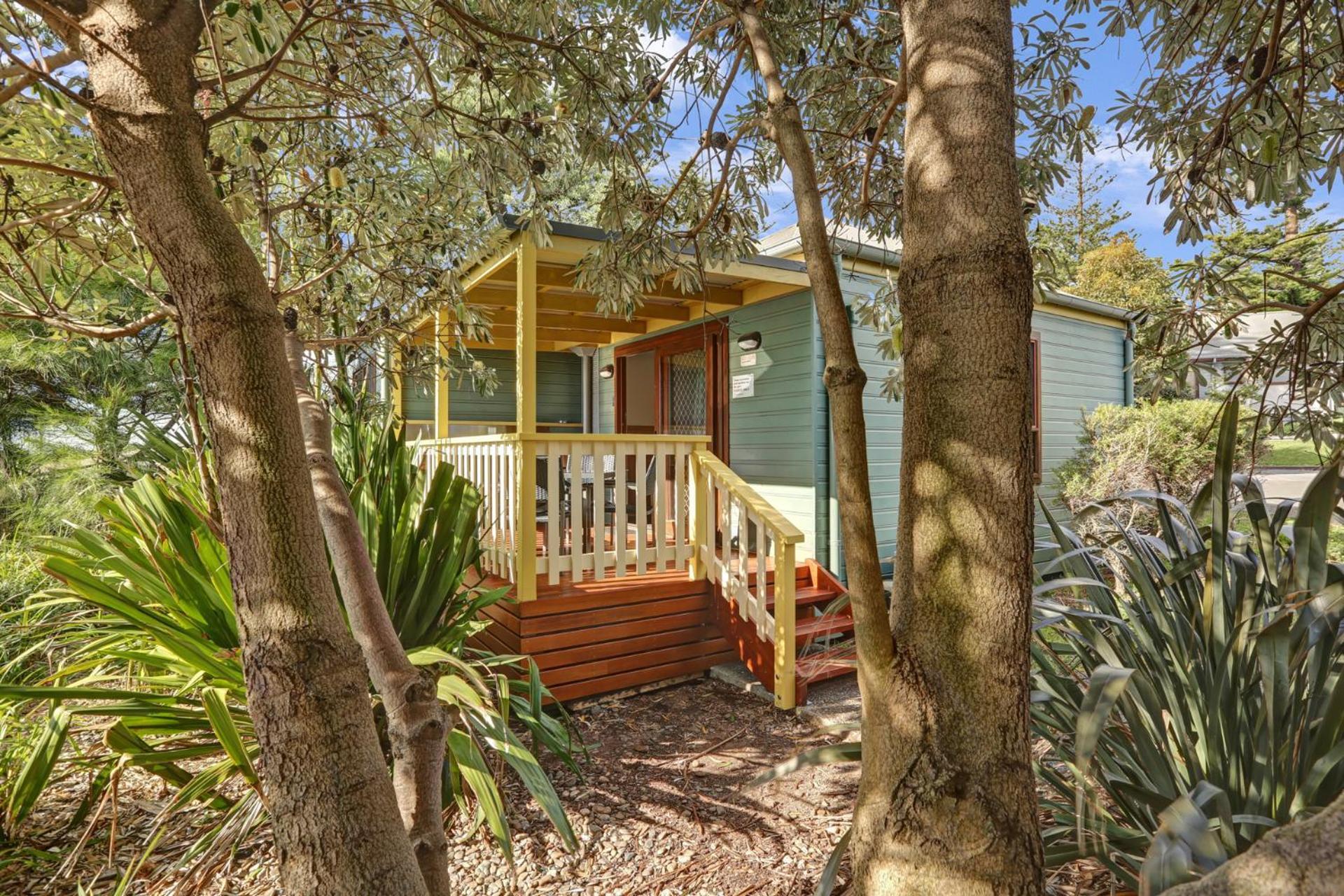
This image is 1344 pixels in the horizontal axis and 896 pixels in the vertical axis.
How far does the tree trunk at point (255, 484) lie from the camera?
93 centimetres

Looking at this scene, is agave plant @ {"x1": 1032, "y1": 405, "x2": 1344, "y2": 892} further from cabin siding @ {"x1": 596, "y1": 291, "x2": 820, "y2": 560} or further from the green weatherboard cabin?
cabin siding @ {"x1": 596, "y1": 291, "x2": 820, "y2": 560}

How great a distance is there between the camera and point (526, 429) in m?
4.44

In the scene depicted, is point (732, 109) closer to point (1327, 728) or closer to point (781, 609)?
point (781, 609)

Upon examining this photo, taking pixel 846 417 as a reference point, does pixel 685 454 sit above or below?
below

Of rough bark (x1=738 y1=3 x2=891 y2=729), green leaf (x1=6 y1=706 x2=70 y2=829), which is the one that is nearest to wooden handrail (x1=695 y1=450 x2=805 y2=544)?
rough bark (x1=738 y1=3 x2=891 y2=729)

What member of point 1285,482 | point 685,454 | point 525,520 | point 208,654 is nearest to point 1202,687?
point 208,654

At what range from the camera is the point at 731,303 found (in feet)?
20.7

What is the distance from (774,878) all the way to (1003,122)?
235 cm

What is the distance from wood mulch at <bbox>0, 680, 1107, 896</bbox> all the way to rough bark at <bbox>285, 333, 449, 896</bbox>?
0.84 m

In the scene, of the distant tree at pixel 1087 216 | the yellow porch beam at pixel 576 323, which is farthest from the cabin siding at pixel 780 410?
the distant tree at pixel 1087 216

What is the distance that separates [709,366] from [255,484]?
20.3 feet

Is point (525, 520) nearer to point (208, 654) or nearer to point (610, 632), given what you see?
point (610, 632)

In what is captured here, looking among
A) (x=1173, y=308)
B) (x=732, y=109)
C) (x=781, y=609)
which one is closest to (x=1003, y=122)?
(x=1173, y=308)

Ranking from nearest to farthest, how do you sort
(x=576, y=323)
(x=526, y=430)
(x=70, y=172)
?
1. (x=70, y=172)
2. (x=526, y=430)
3. (x=576, y=323)
